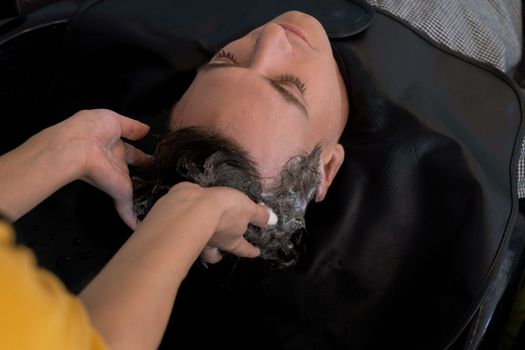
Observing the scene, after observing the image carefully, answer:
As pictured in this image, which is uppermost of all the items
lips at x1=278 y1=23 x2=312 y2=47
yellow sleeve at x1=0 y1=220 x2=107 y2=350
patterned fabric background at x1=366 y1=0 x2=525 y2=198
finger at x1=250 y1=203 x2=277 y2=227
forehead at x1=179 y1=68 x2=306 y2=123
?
yellow sleeve at x1=0 y1=220 x2=107 y2=350

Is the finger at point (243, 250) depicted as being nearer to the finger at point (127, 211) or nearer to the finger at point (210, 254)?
the finger at point (210, 254)

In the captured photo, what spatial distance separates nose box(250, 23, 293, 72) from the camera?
78 cm

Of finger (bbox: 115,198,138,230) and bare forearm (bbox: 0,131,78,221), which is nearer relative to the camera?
bare forearm (bbox: 0,131,78,221)

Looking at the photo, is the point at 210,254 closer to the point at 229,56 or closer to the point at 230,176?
the point at 230,176

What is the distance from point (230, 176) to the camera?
72 centimetres

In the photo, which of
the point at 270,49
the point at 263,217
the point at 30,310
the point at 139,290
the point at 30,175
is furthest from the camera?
the point at 270,49

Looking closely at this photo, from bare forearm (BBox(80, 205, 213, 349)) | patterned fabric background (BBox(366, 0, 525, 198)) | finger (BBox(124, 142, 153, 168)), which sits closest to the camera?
bare forearm (BBox(80, 205, 213, 349))

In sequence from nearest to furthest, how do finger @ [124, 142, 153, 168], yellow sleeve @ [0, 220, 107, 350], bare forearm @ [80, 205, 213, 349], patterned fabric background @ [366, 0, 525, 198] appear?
yellow sleeve @ [0, 220, 107, 350], bare forearm @ [80, 205, 213, 349], finger @ [124, 142, 153, 168], patterned fabric background @ [366, 0, 525, 198]

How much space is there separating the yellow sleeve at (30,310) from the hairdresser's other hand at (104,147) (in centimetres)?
30

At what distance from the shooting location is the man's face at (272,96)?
2.41ft

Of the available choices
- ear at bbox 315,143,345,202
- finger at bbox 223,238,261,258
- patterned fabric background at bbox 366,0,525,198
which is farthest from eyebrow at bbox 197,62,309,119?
patterned fabric background at bbox 366,0,525,198

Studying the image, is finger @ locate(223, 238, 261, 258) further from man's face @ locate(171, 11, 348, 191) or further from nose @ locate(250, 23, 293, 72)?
nose @ locate(250, 23, 293, 72)

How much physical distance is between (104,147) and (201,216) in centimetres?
22

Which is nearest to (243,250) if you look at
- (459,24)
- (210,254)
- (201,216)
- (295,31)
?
(210,254)
